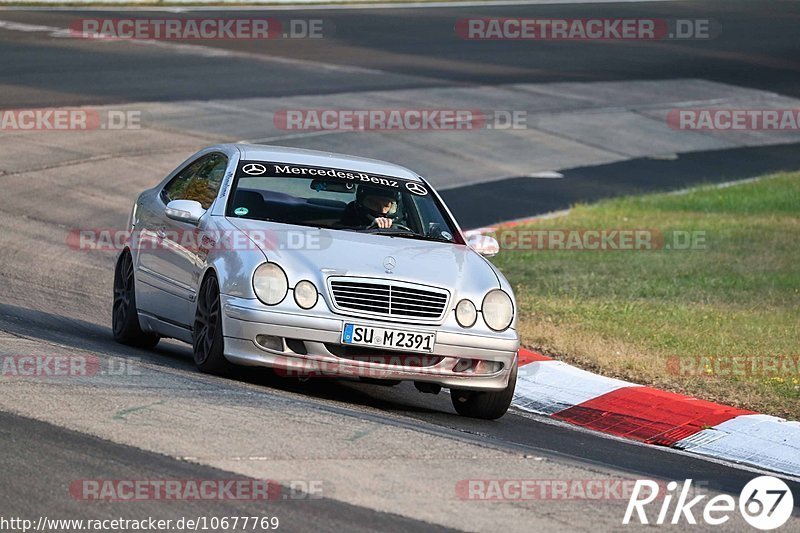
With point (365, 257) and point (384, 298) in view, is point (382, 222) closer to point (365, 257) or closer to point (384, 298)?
point (365, 257)

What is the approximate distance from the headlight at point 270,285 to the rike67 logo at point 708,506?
2.44m

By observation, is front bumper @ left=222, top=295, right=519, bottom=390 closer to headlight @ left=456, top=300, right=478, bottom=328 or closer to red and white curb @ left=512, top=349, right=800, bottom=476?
headlight @ left=456, top=300, right=478, bottom=328

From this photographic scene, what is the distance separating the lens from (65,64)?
88.9 ft

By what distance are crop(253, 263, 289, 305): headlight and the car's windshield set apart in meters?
0.98

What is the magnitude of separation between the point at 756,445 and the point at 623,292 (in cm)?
551

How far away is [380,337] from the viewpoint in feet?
27.1

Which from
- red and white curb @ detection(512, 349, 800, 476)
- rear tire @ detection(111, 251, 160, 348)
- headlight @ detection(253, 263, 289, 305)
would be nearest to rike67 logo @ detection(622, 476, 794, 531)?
red and white curb @ detection(512, 349, 800, 476)

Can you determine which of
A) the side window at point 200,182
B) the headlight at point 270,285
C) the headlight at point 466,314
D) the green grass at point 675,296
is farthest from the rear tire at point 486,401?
the side window at point 200,182

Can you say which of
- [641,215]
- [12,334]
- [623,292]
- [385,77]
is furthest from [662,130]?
[12,334]

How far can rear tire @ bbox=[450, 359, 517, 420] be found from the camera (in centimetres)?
880

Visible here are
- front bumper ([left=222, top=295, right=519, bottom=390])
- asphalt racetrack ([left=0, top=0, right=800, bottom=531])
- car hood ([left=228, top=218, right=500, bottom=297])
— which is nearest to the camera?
asphalt racetrack ([left=0, top=0, right=800, bottom=531])

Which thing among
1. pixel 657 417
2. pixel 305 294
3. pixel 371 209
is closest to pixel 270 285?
pixel 305 294

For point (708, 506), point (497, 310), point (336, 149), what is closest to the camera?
point (708, 506)

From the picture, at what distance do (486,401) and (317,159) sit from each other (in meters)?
2.20
